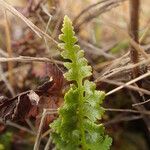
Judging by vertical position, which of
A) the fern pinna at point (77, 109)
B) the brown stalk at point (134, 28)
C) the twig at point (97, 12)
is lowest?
the fern pinna at point (77, 109)

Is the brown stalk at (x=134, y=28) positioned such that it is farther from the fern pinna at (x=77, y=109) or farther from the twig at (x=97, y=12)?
the twig at (x=97, y=12)

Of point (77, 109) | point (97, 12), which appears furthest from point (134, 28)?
point (97, 12)

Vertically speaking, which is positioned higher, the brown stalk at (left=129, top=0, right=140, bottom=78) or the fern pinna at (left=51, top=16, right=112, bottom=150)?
the brown stalk at (left=129, top=0, right=140, bottom=78)

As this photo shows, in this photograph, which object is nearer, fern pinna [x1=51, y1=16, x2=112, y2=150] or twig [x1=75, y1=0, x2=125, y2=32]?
fern pinna [x1=51, y1=16, x2=112, y2=150]

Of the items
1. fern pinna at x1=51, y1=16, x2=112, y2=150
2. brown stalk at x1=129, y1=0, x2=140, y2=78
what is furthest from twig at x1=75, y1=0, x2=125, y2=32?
fern pinna at x1=51, y1=16, x2=112, y2=150

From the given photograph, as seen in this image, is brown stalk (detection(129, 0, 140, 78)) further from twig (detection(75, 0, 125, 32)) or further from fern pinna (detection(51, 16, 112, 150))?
twig (detection(75, 0, 125, 32))

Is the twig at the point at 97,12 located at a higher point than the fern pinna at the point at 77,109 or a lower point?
higher

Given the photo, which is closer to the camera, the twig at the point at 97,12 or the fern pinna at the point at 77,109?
the fern pinna at the point at 77,109

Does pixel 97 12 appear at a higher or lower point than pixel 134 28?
higher

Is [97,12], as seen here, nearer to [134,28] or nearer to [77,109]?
[134,28]

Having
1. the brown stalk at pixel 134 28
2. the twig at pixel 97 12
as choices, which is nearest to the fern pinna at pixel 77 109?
the brown stalk at pixel 134 28
